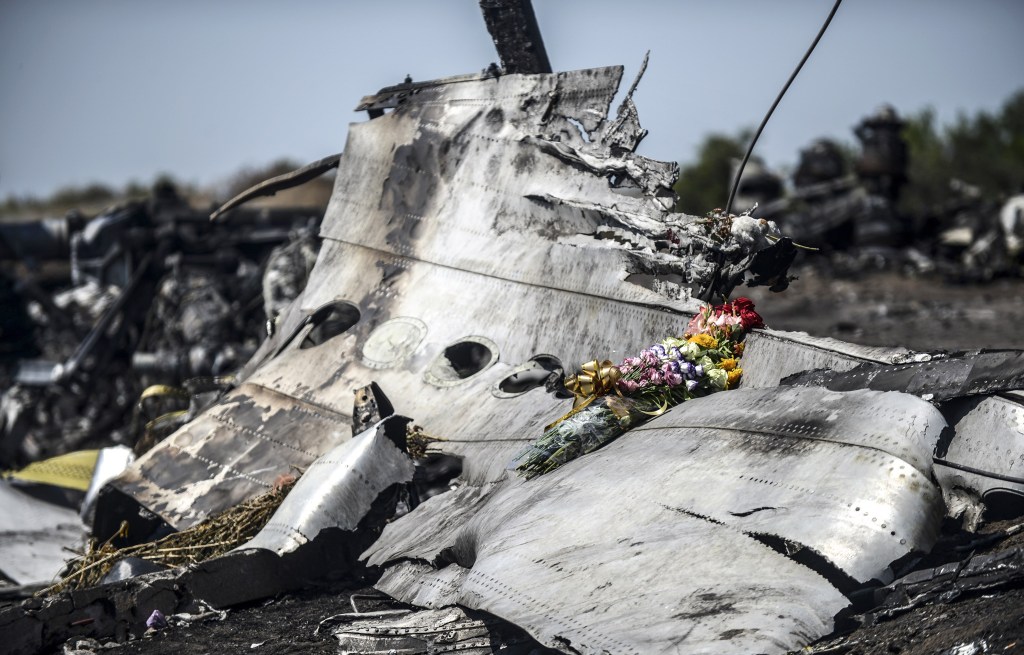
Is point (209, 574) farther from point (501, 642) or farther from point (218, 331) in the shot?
point (218, 331)

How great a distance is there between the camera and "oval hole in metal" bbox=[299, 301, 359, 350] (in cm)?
988

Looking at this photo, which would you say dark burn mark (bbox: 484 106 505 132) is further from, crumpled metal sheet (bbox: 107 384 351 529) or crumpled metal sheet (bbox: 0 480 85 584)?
crumpled metal sheet (bbox: 0 480 85 584)

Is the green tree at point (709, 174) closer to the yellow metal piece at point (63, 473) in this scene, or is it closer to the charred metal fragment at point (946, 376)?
the yellow metal piece at point (63, 473)

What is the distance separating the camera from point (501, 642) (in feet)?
17.8

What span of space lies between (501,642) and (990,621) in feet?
7.58

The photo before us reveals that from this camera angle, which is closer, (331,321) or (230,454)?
(230,454)

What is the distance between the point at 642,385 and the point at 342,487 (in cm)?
216

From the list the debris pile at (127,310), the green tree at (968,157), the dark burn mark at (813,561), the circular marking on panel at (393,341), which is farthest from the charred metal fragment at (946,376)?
the green tree at (968,157)

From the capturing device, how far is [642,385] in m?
6.81

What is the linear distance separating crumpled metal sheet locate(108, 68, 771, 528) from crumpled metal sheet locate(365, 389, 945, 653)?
1.43 metres

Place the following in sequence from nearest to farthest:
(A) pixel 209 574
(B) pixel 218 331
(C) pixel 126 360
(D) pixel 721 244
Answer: (A) pixel 209 574 → (D) pixel 721 244 → (B) pixel 218 331 → (C) pixel 126 360

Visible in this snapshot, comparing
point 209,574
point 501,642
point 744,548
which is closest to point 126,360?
point 209,574

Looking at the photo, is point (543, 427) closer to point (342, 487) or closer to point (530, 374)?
point (530, 374)

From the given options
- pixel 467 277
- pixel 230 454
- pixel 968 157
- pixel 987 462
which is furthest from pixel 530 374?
pixel 968 157
